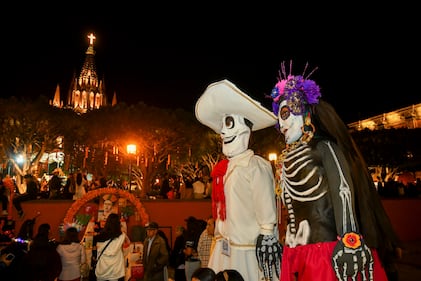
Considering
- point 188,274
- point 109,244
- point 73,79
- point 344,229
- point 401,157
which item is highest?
point 73,79

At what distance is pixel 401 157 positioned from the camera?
3086 centimetres

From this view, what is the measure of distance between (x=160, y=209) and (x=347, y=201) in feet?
33.3

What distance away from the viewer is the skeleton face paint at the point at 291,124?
11.4 feet

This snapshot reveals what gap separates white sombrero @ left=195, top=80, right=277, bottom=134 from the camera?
410 cm

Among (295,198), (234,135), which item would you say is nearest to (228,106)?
(234,135)

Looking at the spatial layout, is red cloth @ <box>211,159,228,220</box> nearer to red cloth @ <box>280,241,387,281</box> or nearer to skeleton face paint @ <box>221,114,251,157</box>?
skeleton face paint @ <box>221,114,251,157</box>

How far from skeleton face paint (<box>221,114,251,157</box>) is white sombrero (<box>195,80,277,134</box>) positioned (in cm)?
11

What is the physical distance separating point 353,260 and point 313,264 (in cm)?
36

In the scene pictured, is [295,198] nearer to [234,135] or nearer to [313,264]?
[313,264]

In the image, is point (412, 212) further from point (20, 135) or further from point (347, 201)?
point (20, 135)

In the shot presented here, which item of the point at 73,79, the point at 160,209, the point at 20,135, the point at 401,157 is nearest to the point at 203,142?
the point at 20,135

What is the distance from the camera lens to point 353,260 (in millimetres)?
2613

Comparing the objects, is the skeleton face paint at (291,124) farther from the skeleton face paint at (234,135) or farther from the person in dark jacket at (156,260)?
the person in dark jacket at (156,260)

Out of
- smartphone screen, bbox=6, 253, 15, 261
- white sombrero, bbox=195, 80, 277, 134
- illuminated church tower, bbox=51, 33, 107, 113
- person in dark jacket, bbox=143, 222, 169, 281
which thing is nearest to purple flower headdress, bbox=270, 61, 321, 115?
white sombrero, bbox=195, 80, 277, 134
